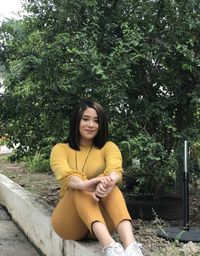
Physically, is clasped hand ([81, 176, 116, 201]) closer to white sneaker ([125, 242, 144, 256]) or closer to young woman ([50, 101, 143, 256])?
young woman ([50, 101, 143, 256])

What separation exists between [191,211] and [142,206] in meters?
0.62

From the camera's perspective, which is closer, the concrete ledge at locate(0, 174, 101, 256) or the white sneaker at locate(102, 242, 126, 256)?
the white sneaker at locate(102, 242, 126, 256)

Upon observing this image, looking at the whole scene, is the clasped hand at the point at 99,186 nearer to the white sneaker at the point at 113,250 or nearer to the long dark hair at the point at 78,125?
the white sneaker at the point at 113,250

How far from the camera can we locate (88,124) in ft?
12.4

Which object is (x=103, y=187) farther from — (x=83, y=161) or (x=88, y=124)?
(x=88, y=124)

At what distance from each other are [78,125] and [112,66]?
60 cm

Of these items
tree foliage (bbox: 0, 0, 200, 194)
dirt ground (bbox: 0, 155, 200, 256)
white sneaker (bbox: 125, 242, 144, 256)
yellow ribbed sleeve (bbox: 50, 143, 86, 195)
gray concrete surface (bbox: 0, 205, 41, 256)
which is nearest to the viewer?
white sneaker (bbox: 125, 242, 144, 256)

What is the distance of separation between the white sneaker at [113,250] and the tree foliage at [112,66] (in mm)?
1199

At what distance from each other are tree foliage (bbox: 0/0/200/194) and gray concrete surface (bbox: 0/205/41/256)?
0.96m

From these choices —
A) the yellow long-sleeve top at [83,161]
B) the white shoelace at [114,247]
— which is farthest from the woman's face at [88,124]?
the white shoelace at [114,247]

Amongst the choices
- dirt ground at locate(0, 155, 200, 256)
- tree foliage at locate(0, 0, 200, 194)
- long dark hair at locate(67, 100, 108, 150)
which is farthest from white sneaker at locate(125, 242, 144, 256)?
tree foliage at locate(0, 0, 200, 194)

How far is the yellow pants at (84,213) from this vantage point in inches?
132

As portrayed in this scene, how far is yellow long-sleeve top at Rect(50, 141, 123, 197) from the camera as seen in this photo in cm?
360

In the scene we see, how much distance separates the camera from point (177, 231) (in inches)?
149
